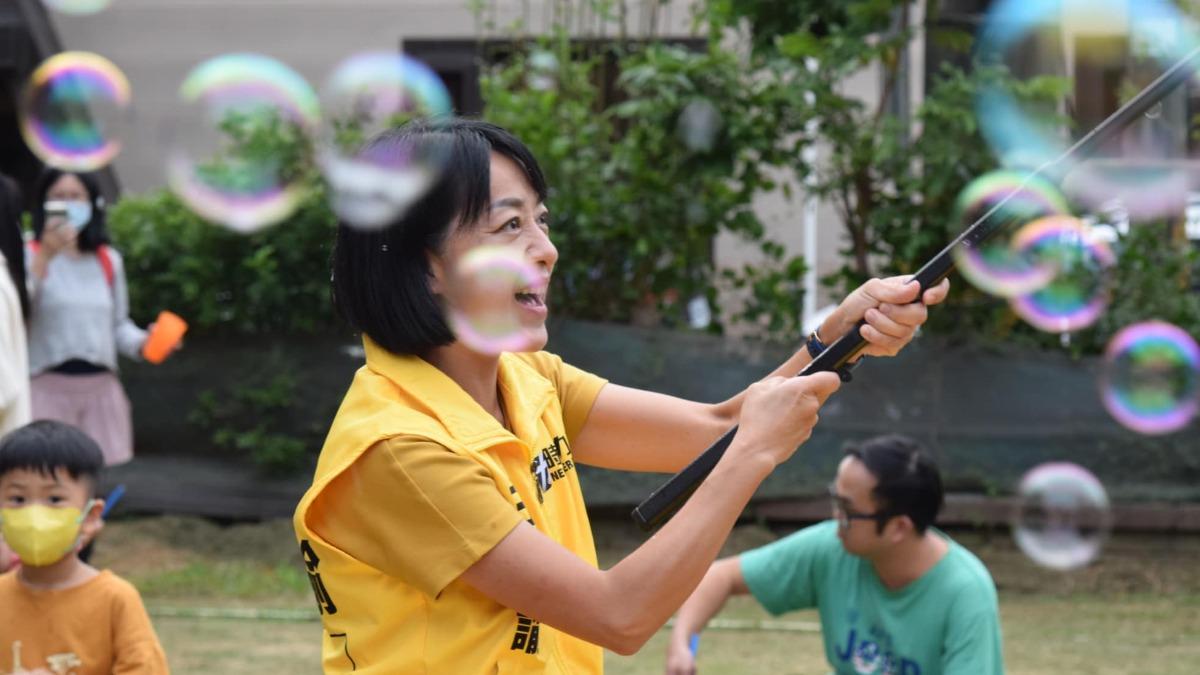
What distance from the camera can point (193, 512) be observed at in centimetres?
812

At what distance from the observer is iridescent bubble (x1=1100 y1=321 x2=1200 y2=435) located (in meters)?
7.25

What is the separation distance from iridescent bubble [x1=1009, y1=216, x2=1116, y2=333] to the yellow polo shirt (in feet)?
18.0

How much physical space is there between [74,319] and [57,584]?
261 centimetres

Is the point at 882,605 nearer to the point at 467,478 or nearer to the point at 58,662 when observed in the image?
the point at 58,662

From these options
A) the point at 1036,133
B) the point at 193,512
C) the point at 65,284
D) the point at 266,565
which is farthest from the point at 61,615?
the point at 1036,133

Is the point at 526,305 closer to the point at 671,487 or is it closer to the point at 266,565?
the point at 671,487

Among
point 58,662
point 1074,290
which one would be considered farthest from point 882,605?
point 1074,290

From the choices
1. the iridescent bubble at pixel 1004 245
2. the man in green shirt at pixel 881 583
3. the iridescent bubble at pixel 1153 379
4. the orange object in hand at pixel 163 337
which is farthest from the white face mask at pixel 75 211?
the iridescent bubble at pixel 1153 379

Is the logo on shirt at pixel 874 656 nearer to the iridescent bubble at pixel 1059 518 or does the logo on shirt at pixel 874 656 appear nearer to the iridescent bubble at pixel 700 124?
the iridescent bubble at pixel 1059 518

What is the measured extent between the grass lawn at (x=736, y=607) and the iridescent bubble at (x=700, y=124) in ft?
5.87

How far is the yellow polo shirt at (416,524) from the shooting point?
6.95ft

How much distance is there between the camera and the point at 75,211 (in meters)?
6.32

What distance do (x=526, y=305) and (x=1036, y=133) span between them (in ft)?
19.2

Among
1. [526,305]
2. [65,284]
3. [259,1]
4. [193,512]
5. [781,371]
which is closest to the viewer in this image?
[526,305]
